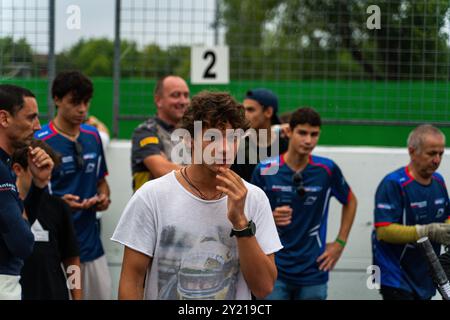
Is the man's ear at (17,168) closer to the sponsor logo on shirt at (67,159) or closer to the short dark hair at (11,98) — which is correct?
the short dark hair at (11,98)

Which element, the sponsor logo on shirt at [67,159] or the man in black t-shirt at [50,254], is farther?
the sponsor logo on shirt at [67,159]

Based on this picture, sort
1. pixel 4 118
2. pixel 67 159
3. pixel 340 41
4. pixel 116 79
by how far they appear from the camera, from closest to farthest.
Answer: pixel 4 118 → pixel 67 159 → pixel 116 79 → pixel 340 41

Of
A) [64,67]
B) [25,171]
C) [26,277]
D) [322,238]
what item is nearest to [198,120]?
[25,171]

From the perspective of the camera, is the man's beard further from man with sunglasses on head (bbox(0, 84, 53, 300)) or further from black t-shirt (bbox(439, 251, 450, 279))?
black t-shirt (bbox(439, 251, 450, 279))

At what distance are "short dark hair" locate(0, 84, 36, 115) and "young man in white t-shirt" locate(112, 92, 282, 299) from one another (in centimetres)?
143

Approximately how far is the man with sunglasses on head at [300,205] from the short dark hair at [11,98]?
202 cm

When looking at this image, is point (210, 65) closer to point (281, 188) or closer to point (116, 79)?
point (116, 79)

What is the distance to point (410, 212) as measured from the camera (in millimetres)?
6082

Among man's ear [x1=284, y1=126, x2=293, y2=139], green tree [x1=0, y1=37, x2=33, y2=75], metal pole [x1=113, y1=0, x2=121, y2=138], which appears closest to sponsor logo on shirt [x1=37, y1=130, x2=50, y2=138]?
green tree [x1=0, y1=37, x2=33, y2=75]

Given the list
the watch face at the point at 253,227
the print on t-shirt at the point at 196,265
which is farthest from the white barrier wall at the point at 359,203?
the watch face at the point at 253,227

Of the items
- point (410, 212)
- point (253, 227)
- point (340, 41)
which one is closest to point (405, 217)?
point (410, 212)

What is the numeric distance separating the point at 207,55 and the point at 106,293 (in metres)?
2.42

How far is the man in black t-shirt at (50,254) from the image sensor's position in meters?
5.34

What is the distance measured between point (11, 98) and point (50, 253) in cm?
129
